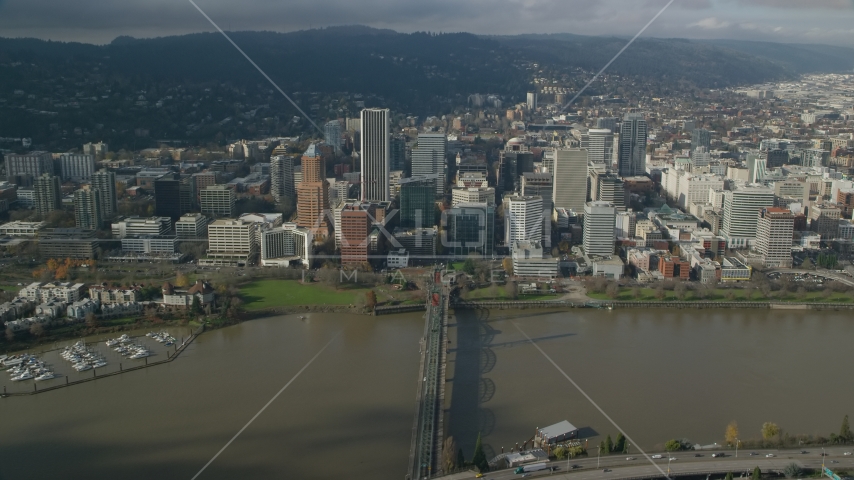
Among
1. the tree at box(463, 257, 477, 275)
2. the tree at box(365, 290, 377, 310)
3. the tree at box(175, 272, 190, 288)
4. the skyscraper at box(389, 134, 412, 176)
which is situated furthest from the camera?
the skyscraper at box(389, 134, 412, 176)

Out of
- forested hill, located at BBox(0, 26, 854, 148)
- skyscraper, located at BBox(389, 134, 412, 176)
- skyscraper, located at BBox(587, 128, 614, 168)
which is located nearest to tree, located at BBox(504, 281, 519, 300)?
skyscraper, located at BBox(389, 134, 412, 176)

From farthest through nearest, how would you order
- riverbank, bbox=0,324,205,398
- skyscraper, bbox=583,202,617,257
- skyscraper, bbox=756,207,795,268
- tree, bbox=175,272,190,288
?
skyscraper, bbox=583,202,617,257 < skyscraper, bbox=756,207,795,268 < tree, bbox=175,272,190,288 < riverbank, bbox=0,324,205,398

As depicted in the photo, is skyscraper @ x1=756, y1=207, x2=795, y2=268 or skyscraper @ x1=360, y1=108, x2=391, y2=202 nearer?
skyscraper @ x1=756, y1=207, x2=795, y2=268

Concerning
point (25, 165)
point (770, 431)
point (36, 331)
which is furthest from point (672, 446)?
point (25, 165)

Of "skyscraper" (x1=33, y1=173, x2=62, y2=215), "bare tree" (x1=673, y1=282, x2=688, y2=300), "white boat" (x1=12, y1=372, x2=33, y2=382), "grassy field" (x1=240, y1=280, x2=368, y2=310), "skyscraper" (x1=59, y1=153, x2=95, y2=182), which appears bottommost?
"white boat" (x1=12, y1=372, x2=33, y2=382)

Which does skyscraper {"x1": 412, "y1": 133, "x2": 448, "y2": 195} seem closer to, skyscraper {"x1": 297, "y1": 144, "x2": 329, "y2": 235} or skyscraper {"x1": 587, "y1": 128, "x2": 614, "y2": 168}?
skyscraper {"x1": 587, "y1": 128, "x2": 614, "y2": 168}

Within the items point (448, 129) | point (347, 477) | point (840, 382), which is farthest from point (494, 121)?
point (347, 477)

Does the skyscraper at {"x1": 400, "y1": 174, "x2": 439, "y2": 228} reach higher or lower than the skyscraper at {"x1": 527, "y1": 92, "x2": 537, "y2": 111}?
lower
